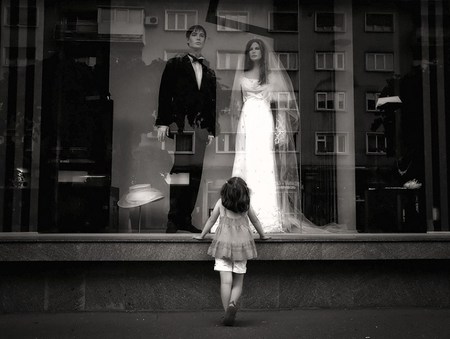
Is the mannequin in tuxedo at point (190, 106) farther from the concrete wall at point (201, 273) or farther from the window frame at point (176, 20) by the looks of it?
the concrete wall at point (201, 273)

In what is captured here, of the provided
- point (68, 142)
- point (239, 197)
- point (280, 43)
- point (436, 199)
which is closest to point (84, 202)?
point (68, 142)

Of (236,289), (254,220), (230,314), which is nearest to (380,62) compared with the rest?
(254,220)

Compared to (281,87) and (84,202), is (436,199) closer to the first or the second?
(281,87)

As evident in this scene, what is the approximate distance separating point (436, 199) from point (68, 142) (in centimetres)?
563

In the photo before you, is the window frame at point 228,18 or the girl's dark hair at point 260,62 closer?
the girl's dark hair at point 260,62

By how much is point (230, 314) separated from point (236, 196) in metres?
1.22

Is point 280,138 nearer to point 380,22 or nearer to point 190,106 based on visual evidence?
point 190,106

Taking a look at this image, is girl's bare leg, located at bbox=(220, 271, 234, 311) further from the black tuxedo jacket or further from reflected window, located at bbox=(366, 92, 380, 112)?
reflected window, located at bbox=(366, 92, 380, 112)

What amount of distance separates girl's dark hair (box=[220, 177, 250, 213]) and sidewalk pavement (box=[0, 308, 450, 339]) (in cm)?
125

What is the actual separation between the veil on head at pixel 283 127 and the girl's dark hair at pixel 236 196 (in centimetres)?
191

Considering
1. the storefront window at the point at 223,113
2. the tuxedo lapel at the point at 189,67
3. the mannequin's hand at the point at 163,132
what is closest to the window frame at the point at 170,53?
the storefront window at the point at 223,113

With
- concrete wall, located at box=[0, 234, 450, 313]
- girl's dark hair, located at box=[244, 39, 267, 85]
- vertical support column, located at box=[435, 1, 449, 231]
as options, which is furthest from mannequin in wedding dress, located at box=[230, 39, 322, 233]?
vertical support column, located at box=[435, 1, 449, 231]

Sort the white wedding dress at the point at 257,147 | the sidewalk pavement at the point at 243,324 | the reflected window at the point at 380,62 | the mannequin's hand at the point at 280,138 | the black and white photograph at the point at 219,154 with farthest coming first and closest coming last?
the reflected window at the point at 380,62
the mannequin's hand at the point at 280,138
the white wedding dress at the point at 257,147
the black and white photograph at the point at 219,154
the sidewalk pavement at the point at 243,324

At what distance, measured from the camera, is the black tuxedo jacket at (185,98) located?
8688mm
